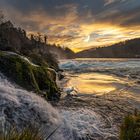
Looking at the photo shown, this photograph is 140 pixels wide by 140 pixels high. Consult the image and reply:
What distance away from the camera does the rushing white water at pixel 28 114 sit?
335 inches

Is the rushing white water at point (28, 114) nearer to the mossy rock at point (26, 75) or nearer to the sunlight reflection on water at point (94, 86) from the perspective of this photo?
the mossy rock at point (26, 75)

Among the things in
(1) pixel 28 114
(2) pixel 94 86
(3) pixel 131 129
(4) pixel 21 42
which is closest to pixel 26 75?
(1) pixel 28 114

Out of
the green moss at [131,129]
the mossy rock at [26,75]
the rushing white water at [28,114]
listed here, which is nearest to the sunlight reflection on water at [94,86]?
the mossy rock at [26,75]

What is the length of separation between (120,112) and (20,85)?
4023mm

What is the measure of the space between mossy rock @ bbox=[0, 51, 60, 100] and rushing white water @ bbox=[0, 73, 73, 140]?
7.14 ft

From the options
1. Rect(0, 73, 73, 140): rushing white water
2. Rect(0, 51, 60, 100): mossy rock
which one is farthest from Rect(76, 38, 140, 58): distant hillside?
Rect(0, 73, 73, 140): rushing white water

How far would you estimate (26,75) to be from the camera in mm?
12867

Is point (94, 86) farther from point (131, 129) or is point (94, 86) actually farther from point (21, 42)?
point (21, 42)

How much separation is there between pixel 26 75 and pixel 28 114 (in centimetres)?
401

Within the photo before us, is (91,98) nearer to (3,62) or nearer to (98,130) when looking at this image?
(3,62)

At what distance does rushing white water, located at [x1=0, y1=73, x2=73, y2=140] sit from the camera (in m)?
8.50

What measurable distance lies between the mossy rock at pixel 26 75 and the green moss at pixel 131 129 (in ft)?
19.3

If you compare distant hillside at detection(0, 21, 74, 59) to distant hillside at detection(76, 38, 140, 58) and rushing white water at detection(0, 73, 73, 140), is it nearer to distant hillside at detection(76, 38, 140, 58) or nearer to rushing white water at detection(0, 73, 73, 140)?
rushing white water at detection(0, 73, 73, 140)

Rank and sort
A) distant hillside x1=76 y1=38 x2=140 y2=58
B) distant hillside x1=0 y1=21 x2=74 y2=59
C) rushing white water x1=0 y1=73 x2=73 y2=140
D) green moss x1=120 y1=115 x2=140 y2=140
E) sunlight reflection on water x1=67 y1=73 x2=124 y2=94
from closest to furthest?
green moss x1=120 y1=115 x2=140 y2=140 < rushing white water x1=0 y1=73 x2=73 y2=140 < sunlight reflection on water x1=67 y1=73 x2=124 y2=94 < distant hillside x1=0 y1=21 x2=74 y2=59 < distant hillside x1=76 y1=38 x2=140 y2=58
